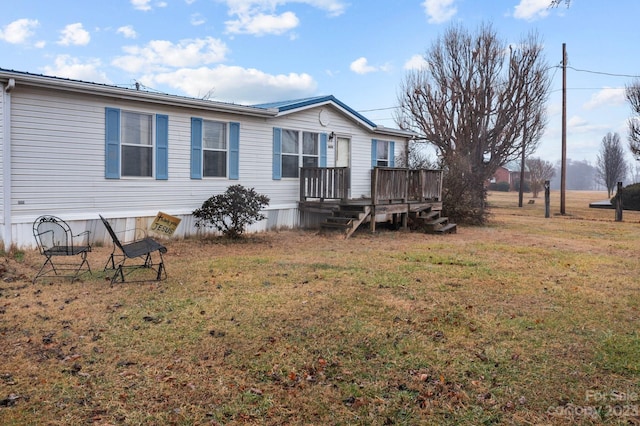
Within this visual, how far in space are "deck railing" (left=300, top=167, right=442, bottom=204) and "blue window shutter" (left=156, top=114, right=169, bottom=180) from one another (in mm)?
3787

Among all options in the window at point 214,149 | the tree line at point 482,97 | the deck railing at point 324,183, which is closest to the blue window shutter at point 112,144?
the window at point 214,149

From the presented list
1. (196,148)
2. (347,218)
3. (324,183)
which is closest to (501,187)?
(324,183)

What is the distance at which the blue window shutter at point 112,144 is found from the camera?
8805mm

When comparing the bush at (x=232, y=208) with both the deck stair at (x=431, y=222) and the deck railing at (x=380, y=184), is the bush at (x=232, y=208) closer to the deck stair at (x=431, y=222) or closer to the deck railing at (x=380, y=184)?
the deck railing at (x=380, y=184)

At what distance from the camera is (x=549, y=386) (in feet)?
10.4

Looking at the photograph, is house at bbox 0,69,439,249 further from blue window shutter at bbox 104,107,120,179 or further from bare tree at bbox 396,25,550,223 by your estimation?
bare tree at bbox 396,25,550,223

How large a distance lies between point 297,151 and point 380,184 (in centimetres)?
251

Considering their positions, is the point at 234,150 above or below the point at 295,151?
below

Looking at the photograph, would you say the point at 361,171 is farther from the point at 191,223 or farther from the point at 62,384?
the point at 62,384

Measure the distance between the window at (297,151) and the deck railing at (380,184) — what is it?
0.97ft

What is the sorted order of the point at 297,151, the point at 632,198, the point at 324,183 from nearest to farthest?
the point at 324,183, the point at 297,151, the point at 632,198

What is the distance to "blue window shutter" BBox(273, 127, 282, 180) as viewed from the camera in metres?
11.7

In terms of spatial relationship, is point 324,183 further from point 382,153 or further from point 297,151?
point 382,153

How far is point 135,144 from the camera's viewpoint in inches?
364
